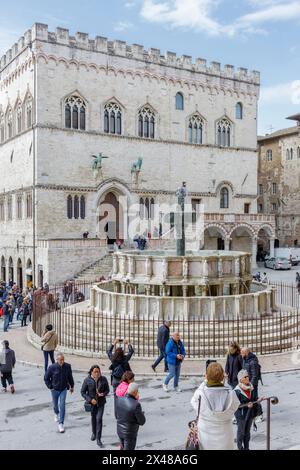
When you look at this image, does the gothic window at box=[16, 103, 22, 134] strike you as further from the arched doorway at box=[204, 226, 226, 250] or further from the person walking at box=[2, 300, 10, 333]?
the person walking at box=[2, 300, 10, 333]

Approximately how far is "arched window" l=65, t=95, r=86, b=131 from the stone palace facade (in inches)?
2.8

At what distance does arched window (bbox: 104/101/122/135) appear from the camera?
1431 inches

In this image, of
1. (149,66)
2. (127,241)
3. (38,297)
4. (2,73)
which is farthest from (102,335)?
(2,73)

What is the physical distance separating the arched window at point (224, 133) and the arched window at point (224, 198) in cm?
387

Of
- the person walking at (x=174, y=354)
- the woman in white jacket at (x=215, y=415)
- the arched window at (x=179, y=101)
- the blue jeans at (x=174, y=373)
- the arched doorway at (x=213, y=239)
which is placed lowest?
the blue jeans at (x=174, y=373)

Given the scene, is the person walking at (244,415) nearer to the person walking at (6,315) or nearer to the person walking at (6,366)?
the person walking at (6,366)

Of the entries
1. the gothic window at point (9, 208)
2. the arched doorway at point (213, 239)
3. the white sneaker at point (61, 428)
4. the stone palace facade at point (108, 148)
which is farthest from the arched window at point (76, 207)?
the white sneaker at point (61, 428)

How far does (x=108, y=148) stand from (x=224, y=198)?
11637mm

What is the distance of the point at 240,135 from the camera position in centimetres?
4303

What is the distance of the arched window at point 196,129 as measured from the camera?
4038 centimetres

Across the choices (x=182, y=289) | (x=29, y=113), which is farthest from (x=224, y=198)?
(x=182, y=289)

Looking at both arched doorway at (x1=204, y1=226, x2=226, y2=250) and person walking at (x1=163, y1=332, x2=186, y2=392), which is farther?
arched doorway at (x1=204, y1=226, x2=226, y2=250)

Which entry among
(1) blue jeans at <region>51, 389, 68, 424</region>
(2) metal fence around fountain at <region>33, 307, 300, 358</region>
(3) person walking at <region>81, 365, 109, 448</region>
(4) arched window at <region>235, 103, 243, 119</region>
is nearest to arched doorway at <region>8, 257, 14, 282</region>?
(4) arched window at <region>235, 103, 243, 119</region>
